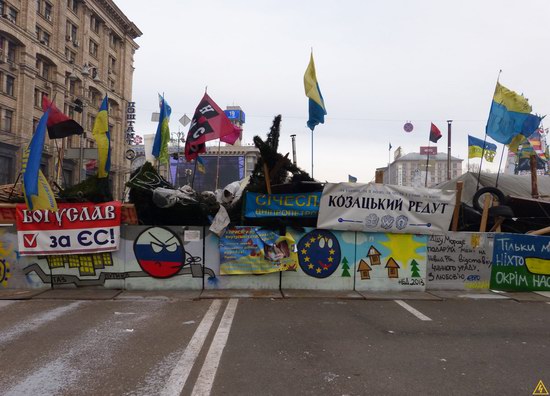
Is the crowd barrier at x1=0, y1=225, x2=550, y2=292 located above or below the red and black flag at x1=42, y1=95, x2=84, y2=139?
below

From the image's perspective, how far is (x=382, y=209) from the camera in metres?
9.76

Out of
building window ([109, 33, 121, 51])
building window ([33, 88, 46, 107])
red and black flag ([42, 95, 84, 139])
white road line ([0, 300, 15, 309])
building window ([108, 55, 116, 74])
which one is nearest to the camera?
→ white road line ([0, 300, 15, 309])

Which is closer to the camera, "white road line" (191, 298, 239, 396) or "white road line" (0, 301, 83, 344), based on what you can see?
"white road line" (191, 298, 239, 396)

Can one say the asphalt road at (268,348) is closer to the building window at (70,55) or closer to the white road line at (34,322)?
the white road line at (34,322)

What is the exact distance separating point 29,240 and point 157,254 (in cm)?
262

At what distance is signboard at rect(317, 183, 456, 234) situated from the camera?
961 cm

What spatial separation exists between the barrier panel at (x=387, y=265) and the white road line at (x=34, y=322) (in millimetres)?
5762

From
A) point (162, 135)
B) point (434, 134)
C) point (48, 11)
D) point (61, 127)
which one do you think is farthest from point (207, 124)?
point (48, 11)

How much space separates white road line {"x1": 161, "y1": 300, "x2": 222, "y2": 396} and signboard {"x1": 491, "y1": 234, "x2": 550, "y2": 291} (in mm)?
6696

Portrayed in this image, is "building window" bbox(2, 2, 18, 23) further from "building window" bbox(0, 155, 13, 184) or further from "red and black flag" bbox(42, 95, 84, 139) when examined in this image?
"red and black flag" bbox(42, 95, 84, 139)

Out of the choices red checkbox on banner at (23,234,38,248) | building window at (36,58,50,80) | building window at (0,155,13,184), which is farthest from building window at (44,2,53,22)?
red checkbox on banner at (23,234,38,248)

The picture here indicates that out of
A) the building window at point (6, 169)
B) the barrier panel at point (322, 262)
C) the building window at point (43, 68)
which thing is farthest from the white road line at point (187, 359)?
the building window at point (43, 68)

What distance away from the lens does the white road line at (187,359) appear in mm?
4195

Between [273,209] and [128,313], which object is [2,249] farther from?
[273,209]
